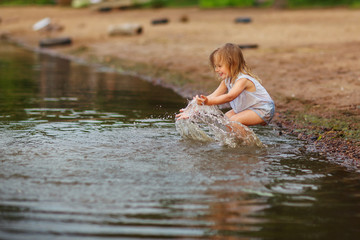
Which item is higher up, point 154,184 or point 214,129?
point 214,129

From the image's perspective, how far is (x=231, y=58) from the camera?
21.8 feet

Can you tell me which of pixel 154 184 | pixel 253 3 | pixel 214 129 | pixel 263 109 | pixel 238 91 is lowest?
pixel 154 184

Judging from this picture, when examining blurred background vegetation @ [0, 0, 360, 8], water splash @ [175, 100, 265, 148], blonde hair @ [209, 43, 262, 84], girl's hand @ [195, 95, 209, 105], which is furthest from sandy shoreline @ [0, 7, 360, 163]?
blurred background vegetation @ [0, 0, 360, 8]

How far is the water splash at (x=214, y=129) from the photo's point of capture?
6.60m

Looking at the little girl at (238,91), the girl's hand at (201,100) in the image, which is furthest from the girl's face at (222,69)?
the girl's hand at (201,100)

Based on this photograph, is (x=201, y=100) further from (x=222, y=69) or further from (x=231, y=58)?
(x=231, y=58)

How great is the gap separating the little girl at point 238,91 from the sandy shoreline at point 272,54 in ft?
2.28

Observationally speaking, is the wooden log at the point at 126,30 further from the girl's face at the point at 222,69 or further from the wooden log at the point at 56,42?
the girl's face at the point at 222,69

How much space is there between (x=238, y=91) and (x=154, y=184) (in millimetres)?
2174

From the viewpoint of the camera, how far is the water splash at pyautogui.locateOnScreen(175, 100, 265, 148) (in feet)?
21.7

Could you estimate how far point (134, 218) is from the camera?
4.12m

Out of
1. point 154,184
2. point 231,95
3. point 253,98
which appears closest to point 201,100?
point 231,95

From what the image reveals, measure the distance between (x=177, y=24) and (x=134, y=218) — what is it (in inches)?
851

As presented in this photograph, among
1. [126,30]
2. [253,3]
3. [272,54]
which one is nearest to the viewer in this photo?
[272,54]
